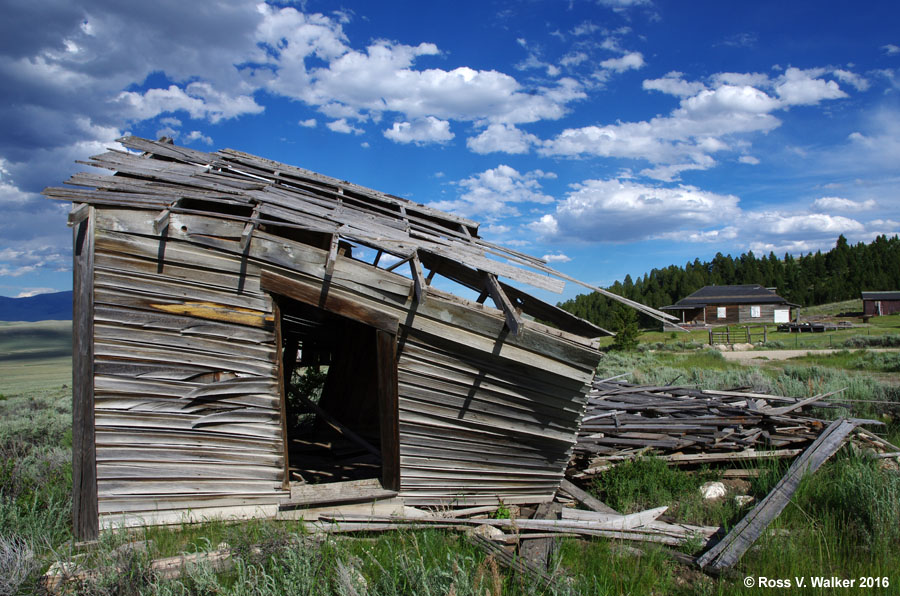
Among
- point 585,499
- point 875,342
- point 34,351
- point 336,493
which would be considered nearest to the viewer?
point 336,493

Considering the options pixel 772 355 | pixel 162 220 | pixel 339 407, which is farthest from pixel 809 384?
pixel 772 355

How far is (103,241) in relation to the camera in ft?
15.0

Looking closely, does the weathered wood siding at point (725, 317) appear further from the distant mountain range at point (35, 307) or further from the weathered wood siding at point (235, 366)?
the distant mountain range at point (35, 307)

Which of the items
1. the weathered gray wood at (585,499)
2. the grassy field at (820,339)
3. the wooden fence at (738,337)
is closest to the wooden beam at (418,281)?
the weathered gray wood at (585,499)

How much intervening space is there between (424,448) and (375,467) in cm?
220

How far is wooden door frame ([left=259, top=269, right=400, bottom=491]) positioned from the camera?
4.95 metres

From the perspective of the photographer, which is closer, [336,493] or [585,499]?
[336,493]

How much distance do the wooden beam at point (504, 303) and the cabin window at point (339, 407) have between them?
1.09 meters

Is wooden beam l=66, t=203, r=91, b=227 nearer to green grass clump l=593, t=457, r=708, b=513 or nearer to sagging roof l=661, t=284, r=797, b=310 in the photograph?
green grass clump l=593, t=457, r=708, b=513

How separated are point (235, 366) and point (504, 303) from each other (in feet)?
8.70

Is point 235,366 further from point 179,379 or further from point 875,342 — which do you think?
point 875,342

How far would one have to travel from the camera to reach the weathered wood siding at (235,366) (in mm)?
4621

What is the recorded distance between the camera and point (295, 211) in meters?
5.63

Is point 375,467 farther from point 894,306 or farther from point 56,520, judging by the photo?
point 894,306
